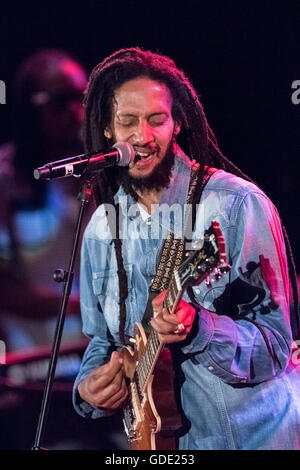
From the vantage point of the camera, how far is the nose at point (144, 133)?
2473 mm

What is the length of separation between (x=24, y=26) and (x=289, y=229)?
1820mm

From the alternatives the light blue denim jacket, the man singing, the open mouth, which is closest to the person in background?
the man singing

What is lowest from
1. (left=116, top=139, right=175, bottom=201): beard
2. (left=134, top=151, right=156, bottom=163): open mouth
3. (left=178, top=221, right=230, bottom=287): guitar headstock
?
(left=178, top=221, right=230, bottom=287): guitar headstock

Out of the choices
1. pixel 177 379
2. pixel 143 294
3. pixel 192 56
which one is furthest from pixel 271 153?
pixel 177 379

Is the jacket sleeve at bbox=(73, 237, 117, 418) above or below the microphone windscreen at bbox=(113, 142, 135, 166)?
below

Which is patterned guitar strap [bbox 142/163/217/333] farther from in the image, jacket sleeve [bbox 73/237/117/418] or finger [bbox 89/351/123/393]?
jacket sleeve [bbox 73/237/117/418]

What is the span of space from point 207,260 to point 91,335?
1.23 m

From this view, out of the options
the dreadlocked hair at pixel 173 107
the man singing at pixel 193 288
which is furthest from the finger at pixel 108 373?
the dreadlocked hair at pixel 173 107

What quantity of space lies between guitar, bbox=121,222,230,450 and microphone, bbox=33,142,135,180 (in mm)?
496

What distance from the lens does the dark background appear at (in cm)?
272

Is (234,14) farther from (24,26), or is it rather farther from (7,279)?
(7,279)

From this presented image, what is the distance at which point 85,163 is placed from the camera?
208cm

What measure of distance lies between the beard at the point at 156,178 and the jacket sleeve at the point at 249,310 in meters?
0.45

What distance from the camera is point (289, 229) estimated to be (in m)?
2.70
